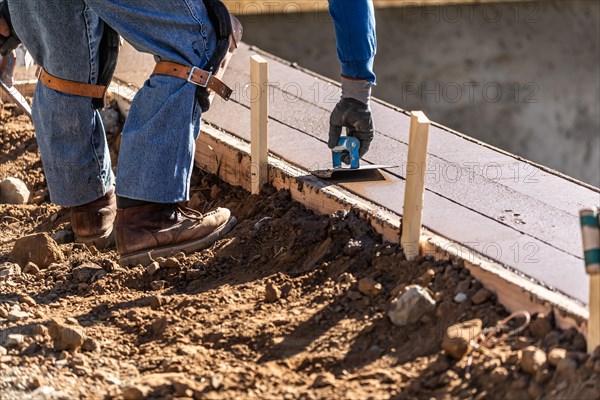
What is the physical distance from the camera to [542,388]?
2752 mm

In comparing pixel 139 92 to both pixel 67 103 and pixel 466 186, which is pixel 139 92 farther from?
pixel 466 186

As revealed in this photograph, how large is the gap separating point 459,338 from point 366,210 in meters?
0.97

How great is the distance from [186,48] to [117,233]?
0.76 m

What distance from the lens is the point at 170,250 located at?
151 inches

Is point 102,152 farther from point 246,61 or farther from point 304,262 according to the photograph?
point 246,61

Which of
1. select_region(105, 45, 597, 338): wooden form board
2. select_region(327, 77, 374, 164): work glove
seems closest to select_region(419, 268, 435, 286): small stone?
select_region(105, 45, 597, 338): wooden form board

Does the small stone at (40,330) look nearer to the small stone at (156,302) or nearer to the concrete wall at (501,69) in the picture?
the small stone at (156,302)

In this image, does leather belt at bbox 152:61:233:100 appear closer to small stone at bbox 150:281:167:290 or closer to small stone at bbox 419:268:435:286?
small stone at bbox 150:281:167:290

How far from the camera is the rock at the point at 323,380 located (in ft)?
9.49

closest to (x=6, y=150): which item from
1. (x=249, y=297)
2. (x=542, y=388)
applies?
→ (x=249, y=297)

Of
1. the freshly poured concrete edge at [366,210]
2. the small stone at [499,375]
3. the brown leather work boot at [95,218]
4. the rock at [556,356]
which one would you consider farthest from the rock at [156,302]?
the rock at [556,356]

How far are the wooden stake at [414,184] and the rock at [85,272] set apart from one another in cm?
123

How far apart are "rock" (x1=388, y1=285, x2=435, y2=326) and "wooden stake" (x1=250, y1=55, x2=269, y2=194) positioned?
4.10ft

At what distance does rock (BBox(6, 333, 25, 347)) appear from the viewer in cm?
323
